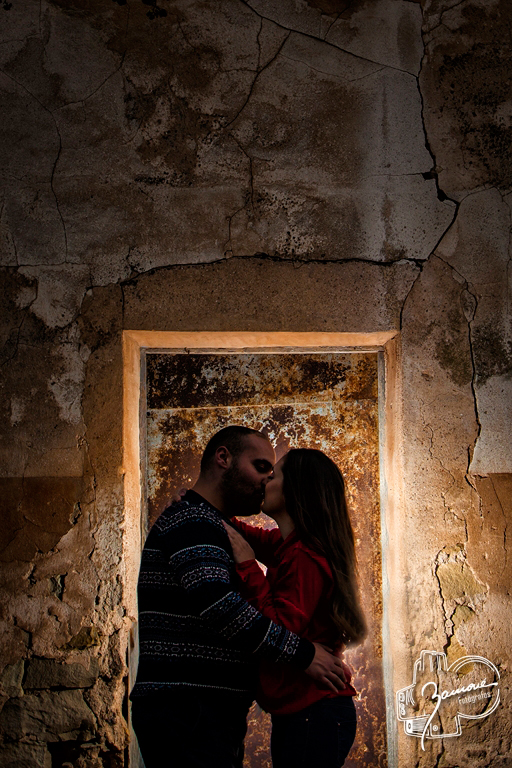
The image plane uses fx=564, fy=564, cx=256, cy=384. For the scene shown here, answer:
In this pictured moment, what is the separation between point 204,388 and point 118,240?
27.0 inches

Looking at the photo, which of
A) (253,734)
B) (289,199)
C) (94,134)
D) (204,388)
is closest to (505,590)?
(253,734)

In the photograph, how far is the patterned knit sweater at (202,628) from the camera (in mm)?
1863

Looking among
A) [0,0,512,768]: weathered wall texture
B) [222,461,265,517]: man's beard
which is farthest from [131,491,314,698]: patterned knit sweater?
[0,0,512,768]: weathered wall texture

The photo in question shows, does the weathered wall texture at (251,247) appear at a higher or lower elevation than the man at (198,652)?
higher

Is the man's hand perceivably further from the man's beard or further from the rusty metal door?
the man's beard

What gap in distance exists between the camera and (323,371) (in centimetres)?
233

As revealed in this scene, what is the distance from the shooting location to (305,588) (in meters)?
2.01

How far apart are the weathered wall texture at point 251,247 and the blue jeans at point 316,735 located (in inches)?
12.6

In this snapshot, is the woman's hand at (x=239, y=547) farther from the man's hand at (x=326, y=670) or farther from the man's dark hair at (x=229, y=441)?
the man's hand at (x=326, y=670)

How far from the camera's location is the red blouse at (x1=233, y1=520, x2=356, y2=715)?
1.97 m

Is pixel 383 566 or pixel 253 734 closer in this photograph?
pixel 253 734

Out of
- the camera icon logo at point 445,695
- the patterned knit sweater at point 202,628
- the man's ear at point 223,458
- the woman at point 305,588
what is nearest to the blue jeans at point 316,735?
the woman at point 305,588

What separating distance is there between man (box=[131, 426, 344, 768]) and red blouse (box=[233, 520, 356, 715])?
5 cm

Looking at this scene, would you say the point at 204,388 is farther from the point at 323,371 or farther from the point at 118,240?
the point at 118,240
